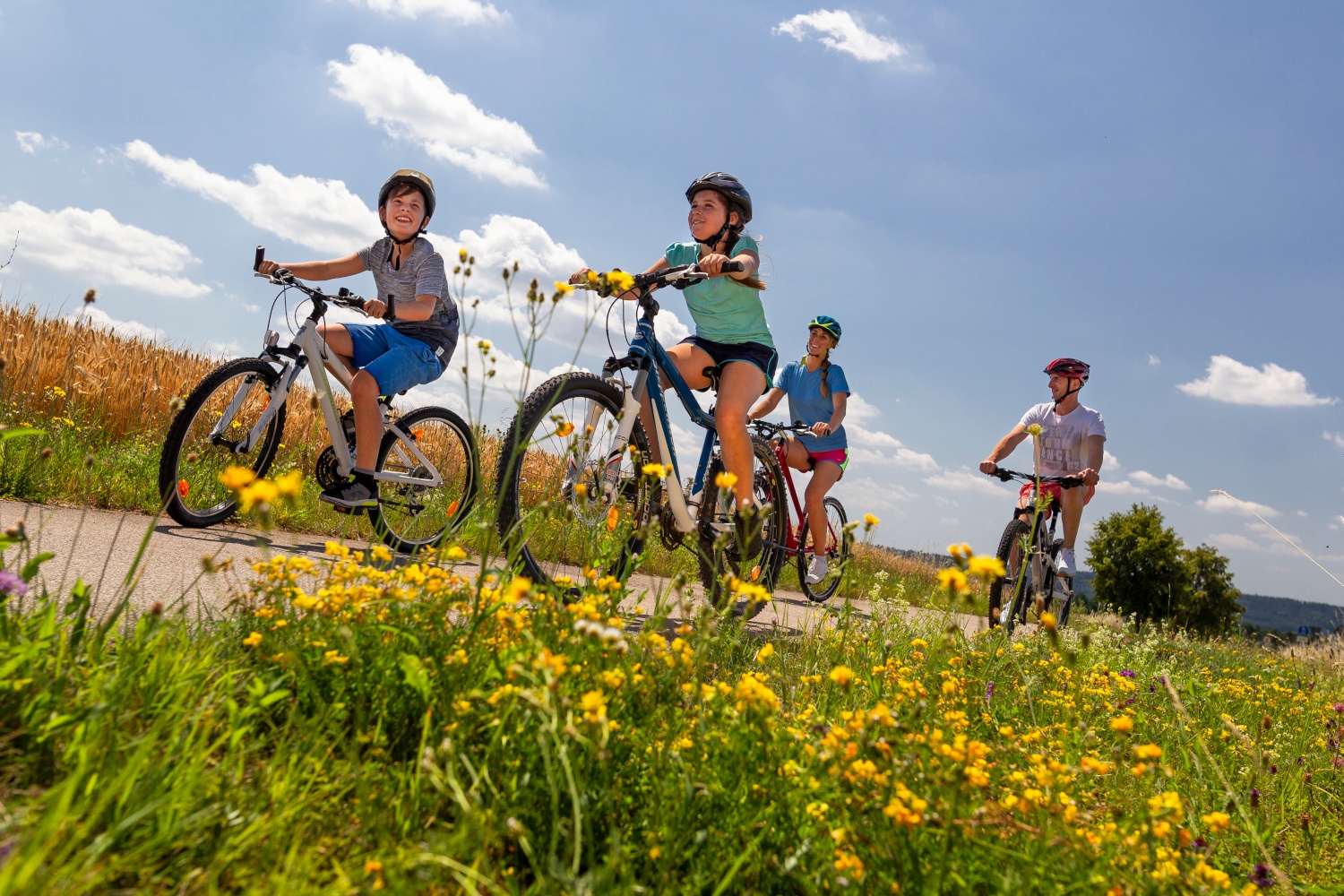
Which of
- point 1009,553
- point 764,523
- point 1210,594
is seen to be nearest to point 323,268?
point 764,523

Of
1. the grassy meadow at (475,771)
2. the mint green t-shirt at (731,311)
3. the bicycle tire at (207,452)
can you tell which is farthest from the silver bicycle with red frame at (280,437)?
the grassy meadow at (475,771)

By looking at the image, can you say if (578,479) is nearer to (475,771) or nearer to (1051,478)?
(475,771)

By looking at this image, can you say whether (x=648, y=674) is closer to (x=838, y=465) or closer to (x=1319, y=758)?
(x=1319, y=758)

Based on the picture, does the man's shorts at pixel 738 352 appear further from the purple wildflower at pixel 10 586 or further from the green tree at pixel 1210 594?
the green tree at pixel 1210 594

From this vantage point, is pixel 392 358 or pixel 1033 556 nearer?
pixel 392 358

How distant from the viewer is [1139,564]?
126 ft

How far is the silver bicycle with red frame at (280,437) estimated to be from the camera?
4910 mm

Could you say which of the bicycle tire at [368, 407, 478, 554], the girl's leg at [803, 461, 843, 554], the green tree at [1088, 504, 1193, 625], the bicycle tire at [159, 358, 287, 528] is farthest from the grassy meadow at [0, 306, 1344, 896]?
the green tree at [1088, 504, 1193, 625]

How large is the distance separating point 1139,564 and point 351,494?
4132cm

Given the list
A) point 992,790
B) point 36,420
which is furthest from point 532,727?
point 36,420

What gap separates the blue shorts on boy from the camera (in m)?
5.77

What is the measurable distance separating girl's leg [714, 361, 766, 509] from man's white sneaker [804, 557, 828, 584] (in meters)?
2.65

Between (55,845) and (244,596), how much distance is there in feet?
3.36

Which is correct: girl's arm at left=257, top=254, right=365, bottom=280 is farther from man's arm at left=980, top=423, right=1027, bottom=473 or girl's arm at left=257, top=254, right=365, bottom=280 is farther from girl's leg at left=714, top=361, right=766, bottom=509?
man's arm at left=980, top=423, right=1027, bottom=473
